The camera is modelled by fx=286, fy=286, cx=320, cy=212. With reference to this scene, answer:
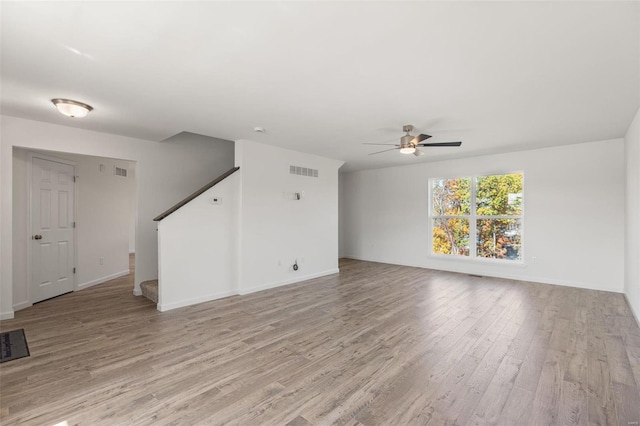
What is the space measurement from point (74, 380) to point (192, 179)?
12.6 ft

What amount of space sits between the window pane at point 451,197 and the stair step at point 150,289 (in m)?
5.91

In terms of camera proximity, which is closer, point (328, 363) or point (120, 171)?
point (328, 363)

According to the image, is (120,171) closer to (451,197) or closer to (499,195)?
(451,197)

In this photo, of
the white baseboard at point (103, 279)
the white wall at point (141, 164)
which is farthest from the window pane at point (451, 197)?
the white baseboard at point (103, 279)

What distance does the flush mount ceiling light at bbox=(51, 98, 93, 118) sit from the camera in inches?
119

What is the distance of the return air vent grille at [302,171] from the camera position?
549cm

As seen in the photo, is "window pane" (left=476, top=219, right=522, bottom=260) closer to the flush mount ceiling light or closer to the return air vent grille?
the return air vent grille

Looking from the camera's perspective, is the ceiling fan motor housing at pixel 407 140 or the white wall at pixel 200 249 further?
the white wall at pixel 200 249

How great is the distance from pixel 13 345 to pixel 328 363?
10.4 ft

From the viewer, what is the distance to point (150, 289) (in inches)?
167

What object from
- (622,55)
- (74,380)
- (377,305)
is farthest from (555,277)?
(74,380)

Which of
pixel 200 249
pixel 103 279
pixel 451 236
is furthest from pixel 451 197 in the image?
pixel 103 279

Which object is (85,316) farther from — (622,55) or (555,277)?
(555,277)

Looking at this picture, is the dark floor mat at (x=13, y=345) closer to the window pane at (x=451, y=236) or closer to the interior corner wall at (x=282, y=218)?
the interior corner wall at (x=282, y=218)
